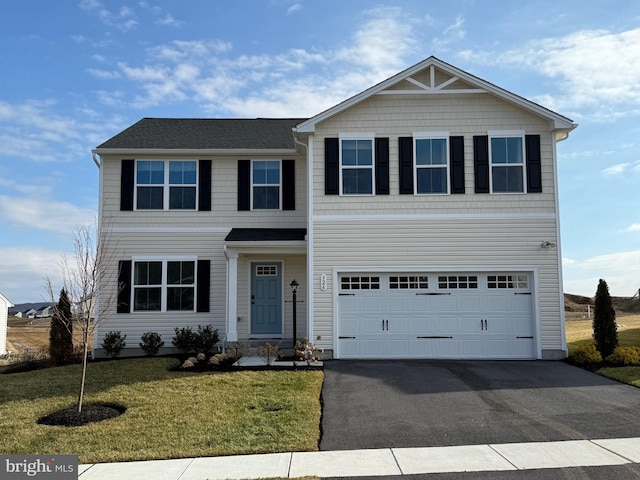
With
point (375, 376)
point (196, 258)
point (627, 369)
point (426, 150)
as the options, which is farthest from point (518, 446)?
point (196, 258)

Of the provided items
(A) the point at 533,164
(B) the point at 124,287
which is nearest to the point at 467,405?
(A) the point at 533,164

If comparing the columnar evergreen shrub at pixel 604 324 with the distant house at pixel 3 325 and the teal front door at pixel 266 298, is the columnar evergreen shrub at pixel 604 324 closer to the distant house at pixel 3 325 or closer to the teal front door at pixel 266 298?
the teal front door at pixel 266 298

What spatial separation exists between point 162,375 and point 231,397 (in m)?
2.77

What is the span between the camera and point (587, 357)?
41.4ft

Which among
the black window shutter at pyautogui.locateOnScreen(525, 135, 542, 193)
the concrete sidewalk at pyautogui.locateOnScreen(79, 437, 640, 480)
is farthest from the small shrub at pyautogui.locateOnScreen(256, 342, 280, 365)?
the black window shutter at pyautogui.locateOnScreen(525, 135, 542, 193)

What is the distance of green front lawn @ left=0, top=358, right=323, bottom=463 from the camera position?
7172 mm

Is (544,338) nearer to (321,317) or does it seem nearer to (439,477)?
(321,317)

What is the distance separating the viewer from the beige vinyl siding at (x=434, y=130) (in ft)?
45.0

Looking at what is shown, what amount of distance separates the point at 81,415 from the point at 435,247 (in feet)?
28.7

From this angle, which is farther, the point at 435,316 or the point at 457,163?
the point at 457,163

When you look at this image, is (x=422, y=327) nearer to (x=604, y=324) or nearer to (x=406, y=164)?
(x=406, y=164)

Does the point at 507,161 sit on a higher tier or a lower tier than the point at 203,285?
higher

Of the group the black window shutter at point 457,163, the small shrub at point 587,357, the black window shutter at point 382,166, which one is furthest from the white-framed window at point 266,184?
the small shrub at point 587,357

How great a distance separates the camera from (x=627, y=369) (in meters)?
11.7
